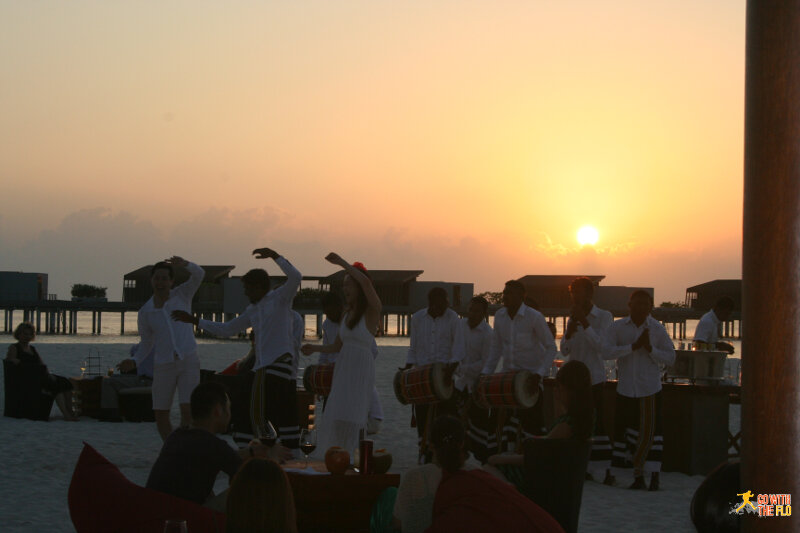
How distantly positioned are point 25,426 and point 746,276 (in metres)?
11.1

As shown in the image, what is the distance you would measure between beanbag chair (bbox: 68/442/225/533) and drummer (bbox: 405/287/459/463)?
4906mm

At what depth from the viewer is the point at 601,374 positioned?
29.9 feet

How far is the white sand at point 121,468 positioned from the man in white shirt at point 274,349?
45.8 inches

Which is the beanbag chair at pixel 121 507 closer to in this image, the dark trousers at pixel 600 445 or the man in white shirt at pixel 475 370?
the man in white shirt at pixel 475 370

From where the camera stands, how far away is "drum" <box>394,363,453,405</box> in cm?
850

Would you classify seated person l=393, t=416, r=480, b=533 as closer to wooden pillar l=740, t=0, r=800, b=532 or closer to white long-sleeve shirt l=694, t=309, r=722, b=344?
wooden pillar l=740, t=0, r=800, b=532

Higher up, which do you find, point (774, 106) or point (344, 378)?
point (774, 106)

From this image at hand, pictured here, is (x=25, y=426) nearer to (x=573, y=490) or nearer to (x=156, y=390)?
(x=156, y=390)

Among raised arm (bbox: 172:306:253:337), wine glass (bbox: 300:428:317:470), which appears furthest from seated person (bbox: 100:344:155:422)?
wine glass (bbox: 300:428:317:470)

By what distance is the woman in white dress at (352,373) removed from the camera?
662 centimetres

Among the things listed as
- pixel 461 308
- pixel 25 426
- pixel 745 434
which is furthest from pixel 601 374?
pixel 461 308

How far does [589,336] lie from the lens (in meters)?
8.99

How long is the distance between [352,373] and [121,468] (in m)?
3.49

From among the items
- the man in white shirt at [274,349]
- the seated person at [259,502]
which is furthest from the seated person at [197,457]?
the man in white shirt at [274,349]
